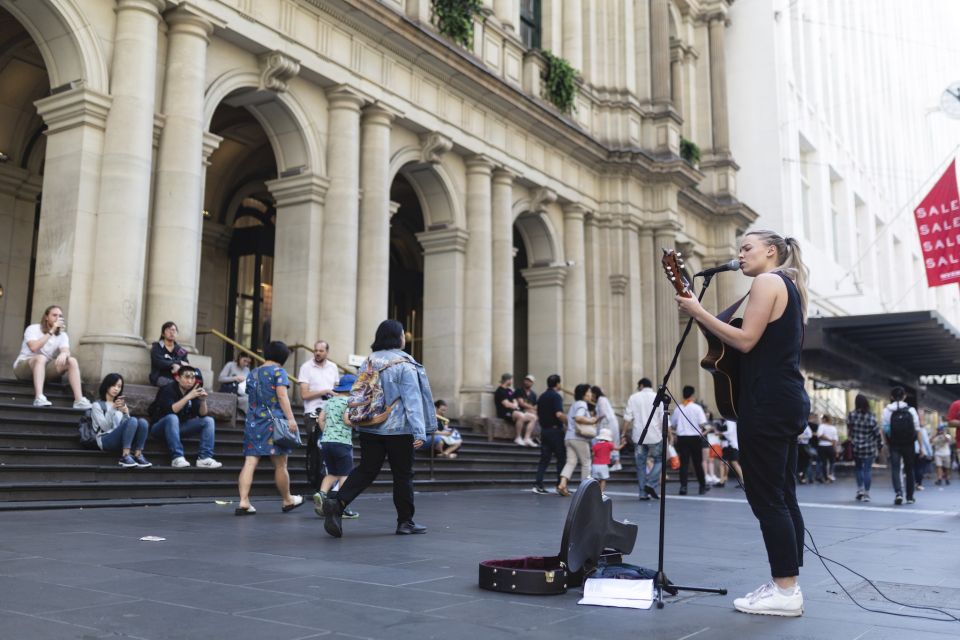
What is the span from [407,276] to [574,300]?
5.31 m

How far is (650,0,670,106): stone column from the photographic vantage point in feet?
90.2

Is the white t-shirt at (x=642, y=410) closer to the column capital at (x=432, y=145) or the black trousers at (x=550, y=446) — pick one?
the black trousers at (x=550, y=446)

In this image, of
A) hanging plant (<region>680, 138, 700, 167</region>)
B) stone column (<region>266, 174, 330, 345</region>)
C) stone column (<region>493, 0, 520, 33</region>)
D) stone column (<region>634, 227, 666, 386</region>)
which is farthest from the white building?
stone column (<region>266, 174, 330, 345</region>)

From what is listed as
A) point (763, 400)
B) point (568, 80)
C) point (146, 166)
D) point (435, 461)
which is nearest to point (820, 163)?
point (568, 80)

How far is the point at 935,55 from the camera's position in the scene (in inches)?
2608

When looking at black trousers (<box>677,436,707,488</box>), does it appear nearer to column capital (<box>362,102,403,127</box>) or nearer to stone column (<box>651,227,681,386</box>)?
column capital (<box>362,102,403,127</box>)

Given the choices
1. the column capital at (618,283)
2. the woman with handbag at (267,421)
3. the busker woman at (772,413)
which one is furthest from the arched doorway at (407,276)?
the busker woman at (772,413)

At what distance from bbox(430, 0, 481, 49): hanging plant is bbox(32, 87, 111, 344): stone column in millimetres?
8639

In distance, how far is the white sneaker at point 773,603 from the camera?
408cm

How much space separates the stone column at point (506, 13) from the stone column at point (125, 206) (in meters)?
10.4

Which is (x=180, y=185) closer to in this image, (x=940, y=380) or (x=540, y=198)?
(x=540, y=198)

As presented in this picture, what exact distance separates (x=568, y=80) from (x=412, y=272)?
23.4 ft

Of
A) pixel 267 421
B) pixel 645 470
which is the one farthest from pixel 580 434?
pixel 267 421

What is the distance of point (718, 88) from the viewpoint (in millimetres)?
32406
